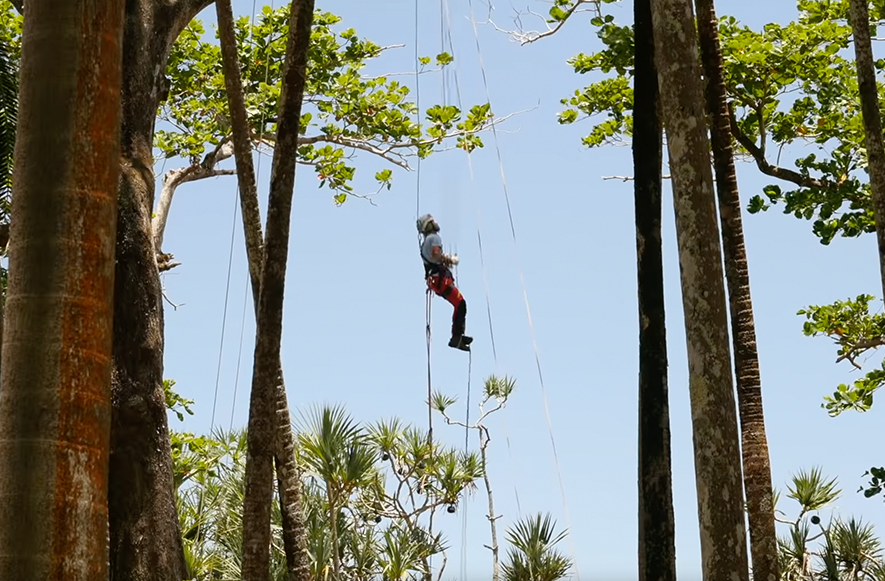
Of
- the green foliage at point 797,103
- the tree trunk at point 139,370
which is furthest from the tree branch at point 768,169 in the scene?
the tree trunk at point 139,370

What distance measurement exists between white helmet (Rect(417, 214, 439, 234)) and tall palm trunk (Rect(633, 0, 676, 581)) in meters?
3.61

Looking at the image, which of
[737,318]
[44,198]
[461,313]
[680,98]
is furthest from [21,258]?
[461,313]

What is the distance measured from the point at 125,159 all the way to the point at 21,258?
313cm

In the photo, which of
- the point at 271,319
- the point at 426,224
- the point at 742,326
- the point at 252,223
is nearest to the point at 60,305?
the point at 271,319

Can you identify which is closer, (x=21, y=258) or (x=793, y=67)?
(x=21, y=258)

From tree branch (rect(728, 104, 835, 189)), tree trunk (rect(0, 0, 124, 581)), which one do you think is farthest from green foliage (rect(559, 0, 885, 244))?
tree trunk (rect(0, 0, 124, 581))

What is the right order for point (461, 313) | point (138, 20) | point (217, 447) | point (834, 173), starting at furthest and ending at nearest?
point (217, 447) → point (834, 173) → point (461, 313) → point (138, 20)

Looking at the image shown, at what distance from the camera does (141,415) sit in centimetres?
648

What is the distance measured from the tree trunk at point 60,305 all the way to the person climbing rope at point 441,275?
6.42 m

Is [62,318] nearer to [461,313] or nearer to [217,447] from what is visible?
[461,313]

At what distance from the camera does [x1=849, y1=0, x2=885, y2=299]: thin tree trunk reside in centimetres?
881

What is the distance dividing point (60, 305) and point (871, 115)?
673cm

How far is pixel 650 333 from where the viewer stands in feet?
21.3

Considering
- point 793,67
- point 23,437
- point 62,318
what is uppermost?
point 793,67
